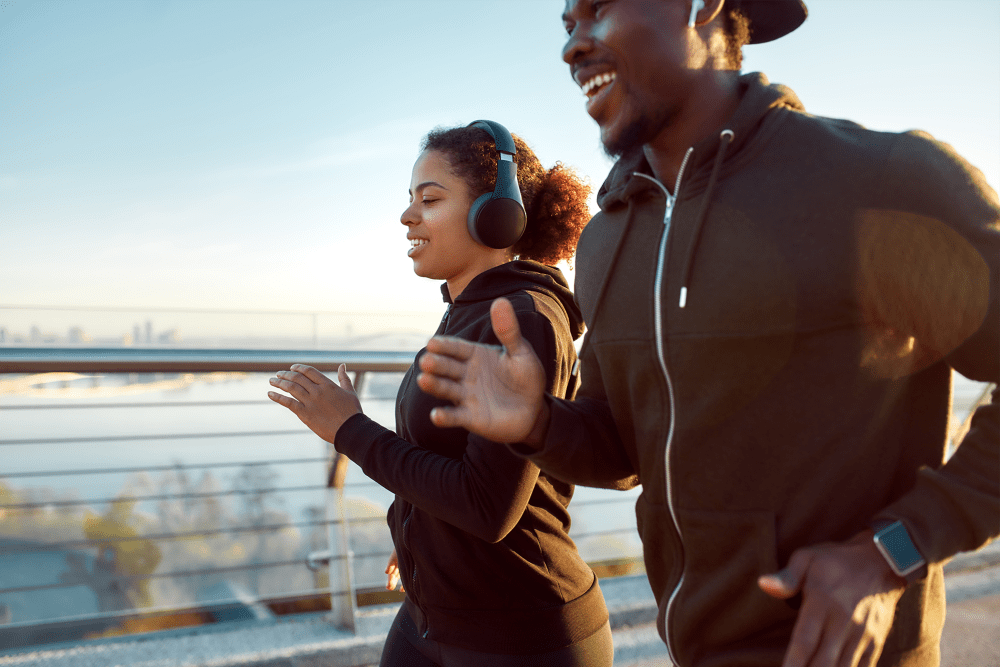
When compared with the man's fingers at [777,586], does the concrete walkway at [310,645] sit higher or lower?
lower

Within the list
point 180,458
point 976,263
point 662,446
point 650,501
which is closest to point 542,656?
point 650,501

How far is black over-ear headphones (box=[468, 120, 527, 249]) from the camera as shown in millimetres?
1652

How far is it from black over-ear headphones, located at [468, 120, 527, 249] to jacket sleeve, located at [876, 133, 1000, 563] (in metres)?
0.96

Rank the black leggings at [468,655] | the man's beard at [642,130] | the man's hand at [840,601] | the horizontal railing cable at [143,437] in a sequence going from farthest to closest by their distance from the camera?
the horizontal railing cable at [143,437]
the black leggings at [468,655]
the man's beard at [642,130]
the man's hand at [840,601]

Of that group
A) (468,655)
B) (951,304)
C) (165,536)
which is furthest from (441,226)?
(165,536)

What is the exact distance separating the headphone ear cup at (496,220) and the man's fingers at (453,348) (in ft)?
2.20

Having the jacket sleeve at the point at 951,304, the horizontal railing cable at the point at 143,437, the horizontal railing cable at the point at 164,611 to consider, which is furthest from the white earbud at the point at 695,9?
the horizontal railing cable at the point at 164,611

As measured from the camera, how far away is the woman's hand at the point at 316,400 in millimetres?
1506

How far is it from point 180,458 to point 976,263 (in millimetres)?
2659

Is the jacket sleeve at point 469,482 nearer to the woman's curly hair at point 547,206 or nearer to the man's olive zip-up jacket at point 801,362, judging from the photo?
the man's olive zip-up jacket at point 801,362

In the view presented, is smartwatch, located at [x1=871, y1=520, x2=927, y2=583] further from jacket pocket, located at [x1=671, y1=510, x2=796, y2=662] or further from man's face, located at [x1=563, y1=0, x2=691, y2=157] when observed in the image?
man's face, located at [x1=563, y1=0, x2=691, y2=157]

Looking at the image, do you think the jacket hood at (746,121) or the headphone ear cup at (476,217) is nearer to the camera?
the jacket hood at (746,121)

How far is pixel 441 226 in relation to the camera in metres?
1.73

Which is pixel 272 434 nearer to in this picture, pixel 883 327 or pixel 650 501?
pixel 650 501
